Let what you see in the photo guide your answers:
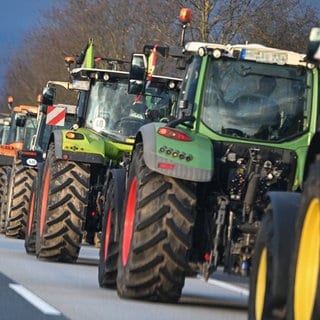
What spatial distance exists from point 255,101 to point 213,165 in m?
1.07

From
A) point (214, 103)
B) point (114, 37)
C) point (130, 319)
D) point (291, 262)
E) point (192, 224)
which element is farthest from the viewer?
point (114, 37)

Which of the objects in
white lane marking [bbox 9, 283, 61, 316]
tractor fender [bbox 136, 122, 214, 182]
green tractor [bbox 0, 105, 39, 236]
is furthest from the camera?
green tractor [bbox 0, 105, 39, 236]

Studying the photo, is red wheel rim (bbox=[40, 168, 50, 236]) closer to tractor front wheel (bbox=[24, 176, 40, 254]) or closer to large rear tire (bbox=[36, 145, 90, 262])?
large rear tire (bbox=[36, 145, 90, 262])

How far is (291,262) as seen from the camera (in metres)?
7.67

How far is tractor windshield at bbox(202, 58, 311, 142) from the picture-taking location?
12.1 m

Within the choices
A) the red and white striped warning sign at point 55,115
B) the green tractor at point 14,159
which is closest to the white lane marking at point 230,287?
the red and white striped warning sign at point 55,115

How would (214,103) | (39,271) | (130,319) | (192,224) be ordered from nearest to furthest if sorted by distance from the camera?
(130,319), (192,224), (214,103), (39,271)

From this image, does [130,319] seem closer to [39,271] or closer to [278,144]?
[278,144]

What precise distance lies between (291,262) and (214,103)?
15.0ft

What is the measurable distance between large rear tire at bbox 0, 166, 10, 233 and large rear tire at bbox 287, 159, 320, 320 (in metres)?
17.3

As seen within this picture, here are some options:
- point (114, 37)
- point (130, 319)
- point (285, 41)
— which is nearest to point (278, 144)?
point (130, 319)

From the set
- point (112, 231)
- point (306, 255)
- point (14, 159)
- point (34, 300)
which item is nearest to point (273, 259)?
point (306, 255)

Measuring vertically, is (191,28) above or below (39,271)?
above

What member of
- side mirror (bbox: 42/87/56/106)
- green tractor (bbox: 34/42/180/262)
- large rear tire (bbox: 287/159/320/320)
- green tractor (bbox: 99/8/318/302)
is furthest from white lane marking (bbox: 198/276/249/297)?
large rear tire (bbox: 287/159/320/320)
